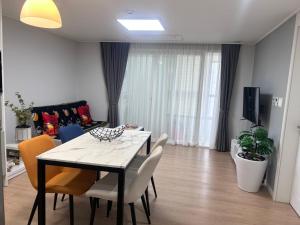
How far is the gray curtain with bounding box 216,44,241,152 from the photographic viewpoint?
4.61m

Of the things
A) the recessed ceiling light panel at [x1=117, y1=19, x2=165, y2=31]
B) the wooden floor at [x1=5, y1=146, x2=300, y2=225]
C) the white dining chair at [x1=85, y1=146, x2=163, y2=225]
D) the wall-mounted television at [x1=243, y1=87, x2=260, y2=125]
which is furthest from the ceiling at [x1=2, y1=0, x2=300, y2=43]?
the wooden floor at [x1=5, y1=146, x2=300, y2=225]

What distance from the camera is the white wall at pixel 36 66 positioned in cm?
352

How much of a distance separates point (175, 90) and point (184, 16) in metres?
2.18

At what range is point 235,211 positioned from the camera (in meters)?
2.50

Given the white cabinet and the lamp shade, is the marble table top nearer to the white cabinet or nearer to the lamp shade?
the lamp shade

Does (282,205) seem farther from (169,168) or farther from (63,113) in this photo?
(63,113)

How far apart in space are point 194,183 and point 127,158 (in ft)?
5.77

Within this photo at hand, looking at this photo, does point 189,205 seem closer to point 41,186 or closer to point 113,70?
point 41,186

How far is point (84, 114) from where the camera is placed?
506cm

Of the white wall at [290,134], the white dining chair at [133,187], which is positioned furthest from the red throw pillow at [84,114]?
the white wall at [290,134]

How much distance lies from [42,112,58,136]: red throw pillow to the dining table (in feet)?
6.31

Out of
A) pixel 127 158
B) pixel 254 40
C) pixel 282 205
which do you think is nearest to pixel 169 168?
pixel 282 205

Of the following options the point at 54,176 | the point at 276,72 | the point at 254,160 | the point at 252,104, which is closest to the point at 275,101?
the point at 276,72

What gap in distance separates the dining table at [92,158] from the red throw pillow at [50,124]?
192 centimetres
